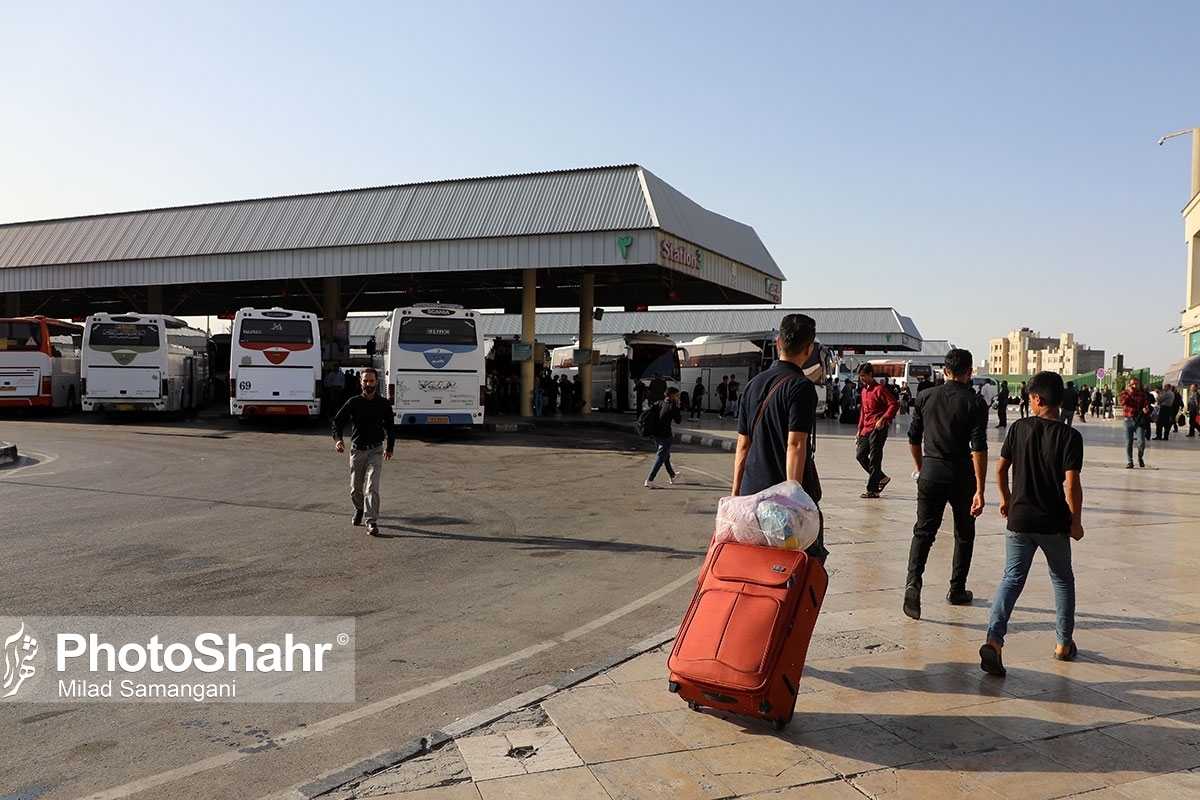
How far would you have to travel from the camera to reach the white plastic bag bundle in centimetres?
438

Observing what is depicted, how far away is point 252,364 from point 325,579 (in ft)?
58.7

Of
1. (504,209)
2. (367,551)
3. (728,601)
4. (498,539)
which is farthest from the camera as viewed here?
(504,209)

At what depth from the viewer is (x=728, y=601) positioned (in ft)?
14.1

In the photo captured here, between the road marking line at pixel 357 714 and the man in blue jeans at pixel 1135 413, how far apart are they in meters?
15.4

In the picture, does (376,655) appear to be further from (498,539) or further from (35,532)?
(35,532)

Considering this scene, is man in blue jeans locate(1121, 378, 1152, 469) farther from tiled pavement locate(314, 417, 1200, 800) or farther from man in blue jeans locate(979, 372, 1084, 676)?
man in blue jeans locate(979, 372, 1084, 676)

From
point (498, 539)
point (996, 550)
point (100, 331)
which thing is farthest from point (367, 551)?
point (100, 331)

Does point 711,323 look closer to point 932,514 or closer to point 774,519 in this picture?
point 932,514

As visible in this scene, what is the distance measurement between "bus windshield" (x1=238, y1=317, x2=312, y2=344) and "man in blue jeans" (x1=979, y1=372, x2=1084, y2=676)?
21595mm

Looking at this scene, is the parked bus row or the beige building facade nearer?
the parked bus row

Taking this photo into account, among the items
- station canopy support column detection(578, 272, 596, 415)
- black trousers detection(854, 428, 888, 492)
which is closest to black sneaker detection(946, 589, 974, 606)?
black trousers detection(854, 428, 888, 492)

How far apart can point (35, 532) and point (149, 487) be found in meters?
3.65

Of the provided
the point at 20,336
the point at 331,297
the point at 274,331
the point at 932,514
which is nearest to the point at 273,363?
the point at 274,331

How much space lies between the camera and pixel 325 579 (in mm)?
7402
